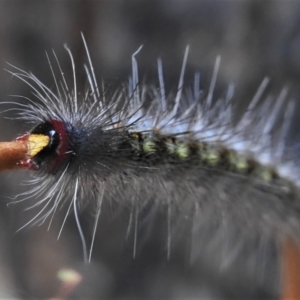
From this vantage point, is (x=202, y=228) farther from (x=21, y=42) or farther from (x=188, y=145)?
(x=21, y=42)

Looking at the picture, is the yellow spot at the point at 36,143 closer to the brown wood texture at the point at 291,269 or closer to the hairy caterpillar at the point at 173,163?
the hairy caterpillar at the point at 173,163

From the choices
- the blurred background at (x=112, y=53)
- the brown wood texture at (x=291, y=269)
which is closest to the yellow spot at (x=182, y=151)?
the blurred background at (x=112, y=53)

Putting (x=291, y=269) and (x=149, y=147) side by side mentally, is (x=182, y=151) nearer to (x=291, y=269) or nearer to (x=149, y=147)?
(x=149, y=147)

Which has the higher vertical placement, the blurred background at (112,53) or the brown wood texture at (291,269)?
the blurred background at (112,53)

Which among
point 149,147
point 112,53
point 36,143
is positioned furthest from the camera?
point 112,53

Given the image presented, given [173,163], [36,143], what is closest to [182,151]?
[173,163]

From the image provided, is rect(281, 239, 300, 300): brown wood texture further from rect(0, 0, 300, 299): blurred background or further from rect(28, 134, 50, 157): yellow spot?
rect(28, 134, 50, 157): yellow spot

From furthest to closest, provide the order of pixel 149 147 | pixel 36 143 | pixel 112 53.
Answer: pixel 112 53 < pixel 149 147 < pixel 36 143

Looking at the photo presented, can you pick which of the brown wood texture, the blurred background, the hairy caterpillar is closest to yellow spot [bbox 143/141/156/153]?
the hairy caterpillar
